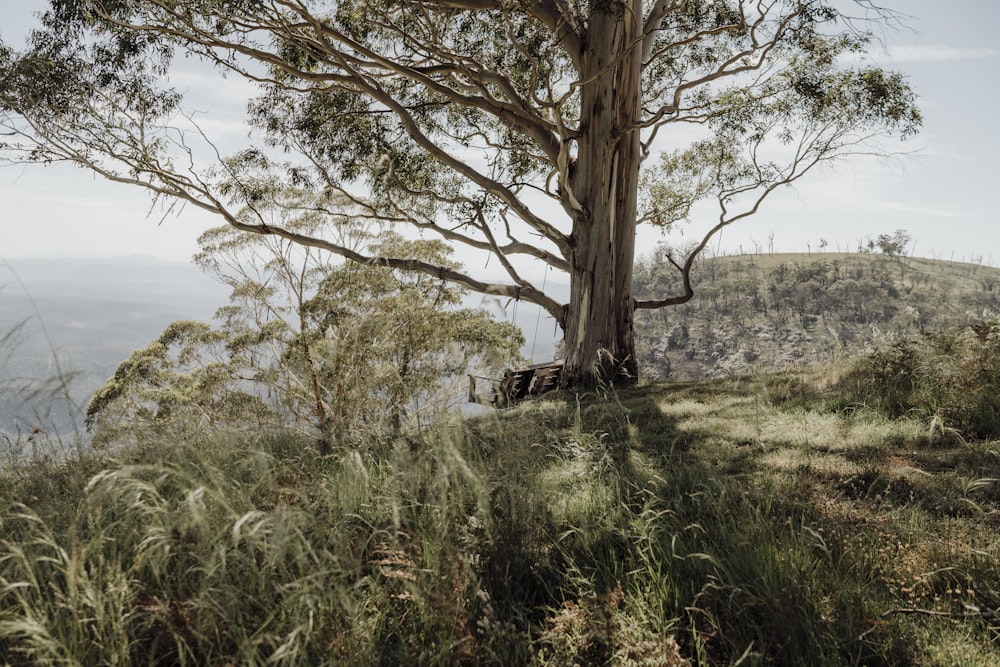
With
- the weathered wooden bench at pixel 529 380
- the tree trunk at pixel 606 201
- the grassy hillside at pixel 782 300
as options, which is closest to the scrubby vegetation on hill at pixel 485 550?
the tree trunk at pixel 606 201

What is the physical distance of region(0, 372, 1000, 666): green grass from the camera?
5.08 feet

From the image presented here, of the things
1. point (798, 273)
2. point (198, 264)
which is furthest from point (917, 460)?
point (798, 273)

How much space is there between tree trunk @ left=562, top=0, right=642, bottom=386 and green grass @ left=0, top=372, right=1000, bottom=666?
16.5 ft

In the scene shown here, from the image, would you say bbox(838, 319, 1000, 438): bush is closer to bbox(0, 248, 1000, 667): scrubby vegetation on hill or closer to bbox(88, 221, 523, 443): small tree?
bbox(0, 248, 1000, 667): scrubby vegetation on hill

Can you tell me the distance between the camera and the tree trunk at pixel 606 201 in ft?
25.0

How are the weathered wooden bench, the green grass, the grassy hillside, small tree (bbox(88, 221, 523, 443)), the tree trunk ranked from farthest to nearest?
the grassy hillside
small tree (bbox(88, 221, 523, 443))
the weathered wooden bench
the tree trunk
the green grass

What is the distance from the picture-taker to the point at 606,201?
25.4ft

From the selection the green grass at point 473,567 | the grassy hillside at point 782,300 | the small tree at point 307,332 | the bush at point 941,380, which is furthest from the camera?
the grassy hillside at point 782,300

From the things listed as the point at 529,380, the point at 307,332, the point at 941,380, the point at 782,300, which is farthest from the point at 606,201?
the point at 782,300

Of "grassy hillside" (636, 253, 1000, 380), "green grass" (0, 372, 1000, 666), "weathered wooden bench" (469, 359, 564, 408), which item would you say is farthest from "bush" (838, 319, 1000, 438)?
"grassy hillside" (636, 253, 1000, 380)

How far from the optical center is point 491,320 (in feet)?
41.9

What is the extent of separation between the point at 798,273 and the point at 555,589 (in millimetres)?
70537

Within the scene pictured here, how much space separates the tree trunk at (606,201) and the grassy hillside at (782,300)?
45.3 m

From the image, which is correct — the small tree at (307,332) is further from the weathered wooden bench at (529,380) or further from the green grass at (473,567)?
the green grass at (473,567)
